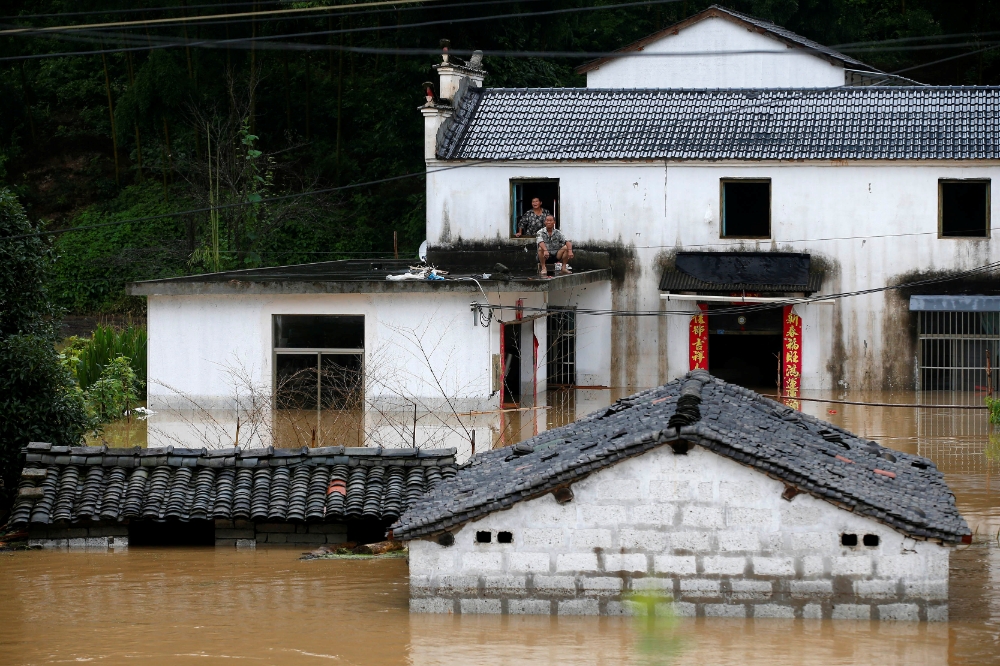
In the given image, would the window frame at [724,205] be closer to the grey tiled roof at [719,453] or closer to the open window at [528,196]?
the open window at [528,196]

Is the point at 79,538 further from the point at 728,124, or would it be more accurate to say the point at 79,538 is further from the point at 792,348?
the point at 728,124

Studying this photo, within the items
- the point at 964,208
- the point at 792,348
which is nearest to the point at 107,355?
the point at 792,348

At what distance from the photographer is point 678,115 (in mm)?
31328

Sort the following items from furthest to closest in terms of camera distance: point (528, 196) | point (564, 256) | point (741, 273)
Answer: point (528, 196)
point (741, 273)
point (564, 256)

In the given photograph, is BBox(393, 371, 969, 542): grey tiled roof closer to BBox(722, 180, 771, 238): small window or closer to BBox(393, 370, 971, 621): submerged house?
BBox(393, 370, 971, 621): submerged house

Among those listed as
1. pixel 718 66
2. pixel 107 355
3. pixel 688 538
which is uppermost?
pixel 718 66

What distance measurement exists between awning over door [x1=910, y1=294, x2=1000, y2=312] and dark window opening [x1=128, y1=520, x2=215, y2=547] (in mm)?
17541

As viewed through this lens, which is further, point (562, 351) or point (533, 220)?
point (562, 351)

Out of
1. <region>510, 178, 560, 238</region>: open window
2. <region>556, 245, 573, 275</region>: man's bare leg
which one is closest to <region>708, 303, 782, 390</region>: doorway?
<region>556, 245, 573, 275</region>: man's bare leg

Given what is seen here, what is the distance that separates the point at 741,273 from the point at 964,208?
16.4 feet

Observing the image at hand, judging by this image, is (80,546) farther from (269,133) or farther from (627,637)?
(269,133)

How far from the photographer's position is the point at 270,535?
666 inches

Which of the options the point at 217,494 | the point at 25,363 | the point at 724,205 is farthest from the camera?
the point at 724,205

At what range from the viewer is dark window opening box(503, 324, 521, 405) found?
27.6m
